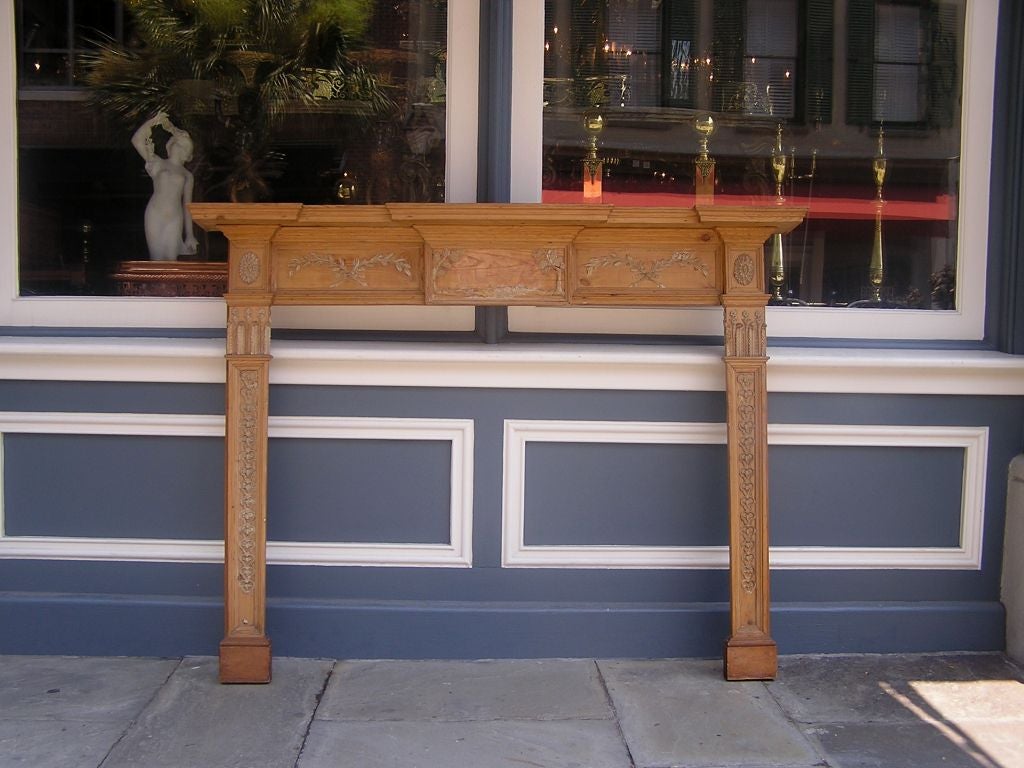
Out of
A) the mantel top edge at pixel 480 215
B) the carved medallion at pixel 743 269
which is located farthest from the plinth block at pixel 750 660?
the mantel top edge at pixel 480 215

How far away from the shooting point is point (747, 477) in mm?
3926

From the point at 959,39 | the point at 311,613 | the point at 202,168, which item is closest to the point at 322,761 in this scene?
the point at 311,613

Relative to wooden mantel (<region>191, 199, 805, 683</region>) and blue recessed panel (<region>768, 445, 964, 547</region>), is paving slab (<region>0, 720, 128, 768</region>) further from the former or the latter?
blue recessed panel (<region>768, 445, 964, 547</region>)

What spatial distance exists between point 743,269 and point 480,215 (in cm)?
106

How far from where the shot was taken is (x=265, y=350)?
3863 mm

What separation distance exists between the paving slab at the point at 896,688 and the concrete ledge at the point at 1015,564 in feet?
0.37

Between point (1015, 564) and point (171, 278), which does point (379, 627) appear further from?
point (1015, 564)

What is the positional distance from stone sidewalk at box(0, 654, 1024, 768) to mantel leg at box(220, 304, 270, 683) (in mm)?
147

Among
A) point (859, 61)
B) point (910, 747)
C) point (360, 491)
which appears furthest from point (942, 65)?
point (360, 491)

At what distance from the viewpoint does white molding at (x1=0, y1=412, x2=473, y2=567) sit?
4.12 metres

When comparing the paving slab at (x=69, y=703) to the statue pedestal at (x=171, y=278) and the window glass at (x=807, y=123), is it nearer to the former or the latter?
the statue pedestal at (x=171, y=278)

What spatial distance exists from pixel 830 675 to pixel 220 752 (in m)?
2.38

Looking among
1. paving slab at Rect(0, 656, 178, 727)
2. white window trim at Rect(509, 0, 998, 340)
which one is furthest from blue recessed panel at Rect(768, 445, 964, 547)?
paving slab at Rect(0, 656, 178, 727)

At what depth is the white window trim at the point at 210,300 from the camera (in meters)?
4.26
